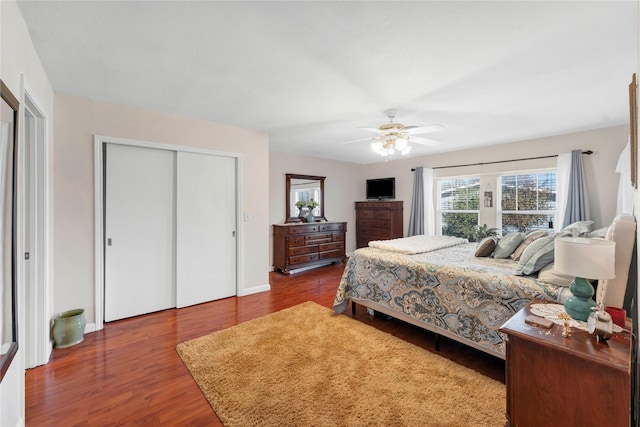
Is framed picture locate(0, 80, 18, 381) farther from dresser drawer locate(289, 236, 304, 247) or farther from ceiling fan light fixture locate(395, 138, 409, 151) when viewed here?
dresser drawer locate(289, 236, 304, 247)

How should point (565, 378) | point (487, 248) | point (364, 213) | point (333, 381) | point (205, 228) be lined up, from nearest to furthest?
point (565, 378) < point (333, 381) < point (487, 248) < point (205, 228) < point (364, 213)

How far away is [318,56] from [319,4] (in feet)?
1.63

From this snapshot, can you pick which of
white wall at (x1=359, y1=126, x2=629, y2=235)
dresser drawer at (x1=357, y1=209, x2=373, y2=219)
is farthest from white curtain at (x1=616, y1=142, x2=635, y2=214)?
dresser drawer at (x1=357, y1=209, x2=373, y2=219)

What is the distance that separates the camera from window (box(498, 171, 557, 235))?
423 cm

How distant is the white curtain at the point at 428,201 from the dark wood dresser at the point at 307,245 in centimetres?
171

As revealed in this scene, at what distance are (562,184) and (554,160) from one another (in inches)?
15.3

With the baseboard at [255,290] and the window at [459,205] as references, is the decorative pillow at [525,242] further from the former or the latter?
the baseboard at [255,290]

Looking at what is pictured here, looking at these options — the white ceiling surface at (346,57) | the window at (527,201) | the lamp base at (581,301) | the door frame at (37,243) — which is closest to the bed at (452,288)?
the lamp base at (581,301)

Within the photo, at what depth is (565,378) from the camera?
1.22 metres

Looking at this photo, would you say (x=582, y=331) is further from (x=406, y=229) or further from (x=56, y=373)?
(x=406, y=229)

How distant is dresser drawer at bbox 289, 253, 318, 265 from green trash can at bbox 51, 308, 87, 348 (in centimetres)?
305

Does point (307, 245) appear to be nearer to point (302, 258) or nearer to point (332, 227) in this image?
point (302, 258)

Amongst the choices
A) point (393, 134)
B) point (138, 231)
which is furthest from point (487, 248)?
point (138, 231)

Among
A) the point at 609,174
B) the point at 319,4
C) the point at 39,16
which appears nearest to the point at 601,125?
the point at 609,174
